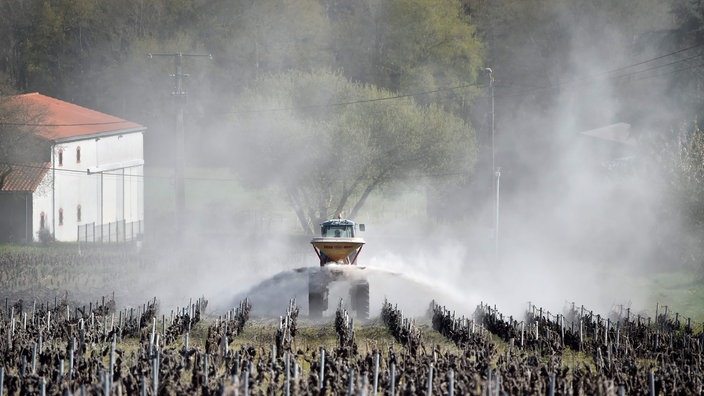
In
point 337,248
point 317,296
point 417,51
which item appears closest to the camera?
point 317,296

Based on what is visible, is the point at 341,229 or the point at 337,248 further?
the point at 341,229

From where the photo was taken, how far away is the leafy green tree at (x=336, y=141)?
78500 mm

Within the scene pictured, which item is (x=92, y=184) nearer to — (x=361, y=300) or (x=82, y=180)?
(x=82, y=180)

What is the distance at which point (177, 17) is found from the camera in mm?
113062

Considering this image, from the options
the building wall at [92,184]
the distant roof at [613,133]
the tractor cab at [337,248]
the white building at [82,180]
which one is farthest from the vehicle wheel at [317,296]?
the distant roof at [613,133]

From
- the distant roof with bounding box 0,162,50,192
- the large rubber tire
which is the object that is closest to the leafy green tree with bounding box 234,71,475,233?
the distant roof with bounding box 0,162,50,192

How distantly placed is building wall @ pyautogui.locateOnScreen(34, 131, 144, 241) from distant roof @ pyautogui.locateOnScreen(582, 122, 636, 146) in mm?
31078

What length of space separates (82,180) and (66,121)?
16.7 ft

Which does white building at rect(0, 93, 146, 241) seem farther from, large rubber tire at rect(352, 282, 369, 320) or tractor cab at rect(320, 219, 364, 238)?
large rubber tire at rect(352, 282, 369, 320)

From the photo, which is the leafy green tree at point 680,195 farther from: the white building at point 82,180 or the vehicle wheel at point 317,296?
the white building at point 82,180

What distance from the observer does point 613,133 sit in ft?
296

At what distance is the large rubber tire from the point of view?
1594 inches

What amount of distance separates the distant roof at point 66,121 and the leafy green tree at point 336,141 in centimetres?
939

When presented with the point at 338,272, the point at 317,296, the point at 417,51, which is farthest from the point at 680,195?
the point at 417,51
